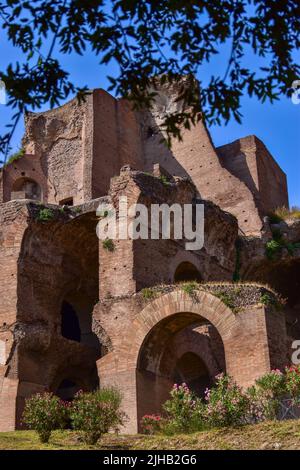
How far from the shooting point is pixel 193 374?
20.9 m

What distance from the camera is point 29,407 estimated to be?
13906mm

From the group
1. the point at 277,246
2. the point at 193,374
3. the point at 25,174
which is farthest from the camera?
the point at 25,174

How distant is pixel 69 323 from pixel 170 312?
24.9ft

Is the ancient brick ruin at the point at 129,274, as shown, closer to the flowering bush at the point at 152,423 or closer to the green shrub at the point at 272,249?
the green shrub at the point at 272,249

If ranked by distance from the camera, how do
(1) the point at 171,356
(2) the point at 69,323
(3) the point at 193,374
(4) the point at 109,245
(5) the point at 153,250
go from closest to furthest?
(1) the point at 171,356 → (4) the point at 109,245 → (5) the point at 153,250 → (3) the point at 193,374 → (2) the point at 69,323

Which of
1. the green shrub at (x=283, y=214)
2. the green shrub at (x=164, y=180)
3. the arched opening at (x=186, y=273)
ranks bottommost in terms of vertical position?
the arched opening at (x=186, y=273)

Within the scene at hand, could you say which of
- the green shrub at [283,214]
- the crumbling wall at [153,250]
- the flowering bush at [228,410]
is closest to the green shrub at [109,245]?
the crumbling wall at [153,250]

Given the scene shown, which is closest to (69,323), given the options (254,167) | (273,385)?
(254,167)

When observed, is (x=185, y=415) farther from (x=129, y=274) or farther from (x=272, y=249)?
(x=272, y=249)

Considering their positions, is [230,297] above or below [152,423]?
above

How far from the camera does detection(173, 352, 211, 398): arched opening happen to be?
20500mm

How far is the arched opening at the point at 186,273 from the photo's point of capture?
68.1 ft

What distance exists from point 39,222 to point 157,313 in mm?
4847

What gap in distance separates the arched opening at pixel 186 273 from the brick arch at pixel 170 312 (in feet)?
10.0
